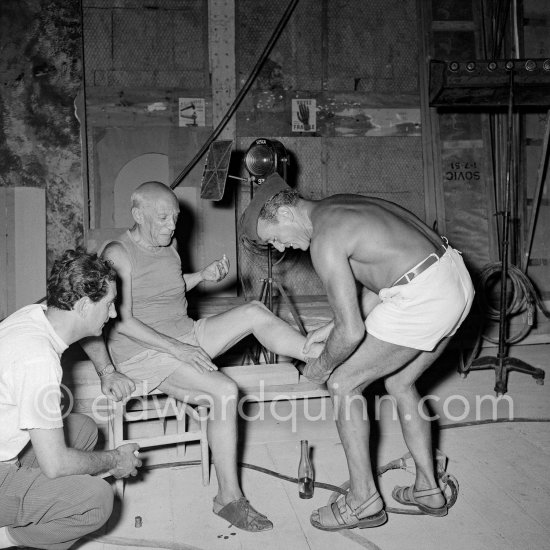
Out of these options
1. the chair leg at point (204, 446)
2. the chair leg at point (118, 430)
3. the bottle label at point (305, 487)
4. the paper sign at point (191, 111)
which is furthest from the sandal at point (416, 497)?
the paper sign at point (191, 111)

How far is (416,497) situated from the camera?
243cm

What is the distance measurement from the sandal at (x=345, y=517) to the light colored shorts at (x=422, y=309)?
24.4 inches

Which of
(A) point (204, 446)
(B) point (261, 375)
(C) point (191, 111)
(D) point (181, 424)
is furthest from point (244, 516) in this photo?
(C) point (191, 111)

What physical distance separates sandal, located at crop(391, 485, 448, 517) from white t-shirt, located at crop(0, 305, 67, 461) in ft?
4.83

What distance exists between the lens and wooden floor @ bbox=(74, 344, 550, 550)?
7.34ft

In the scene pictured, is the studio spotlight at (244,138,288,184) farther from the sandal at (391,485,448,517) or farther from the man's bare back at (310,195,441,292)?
the sandal at (391,485,448,517)

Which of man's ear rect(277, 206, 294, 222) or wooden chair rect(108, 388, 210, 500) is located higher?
man's ear rect(277, 206, 294, 222)

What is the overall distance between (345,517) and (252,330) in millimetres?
Answer: 883

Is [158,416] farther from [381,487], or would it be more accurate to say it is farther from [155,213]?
[381,487]

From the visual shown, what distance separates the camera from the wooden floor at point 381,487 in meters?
2.24

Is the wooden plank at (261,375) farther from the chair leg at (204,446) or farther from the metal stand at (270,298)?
the metal stand at (270,298)

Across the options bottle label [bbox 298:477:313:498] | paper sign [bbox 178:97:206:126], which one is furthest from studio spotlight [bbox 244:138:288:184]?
bottle label [bbox 298:477:313:498]

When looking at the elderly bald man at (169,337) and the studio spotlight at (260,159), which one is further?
the studio spotlight at (260,159)

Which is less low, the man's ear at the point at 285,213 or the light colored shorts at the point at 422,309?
the man's ear at the point at 285,213
